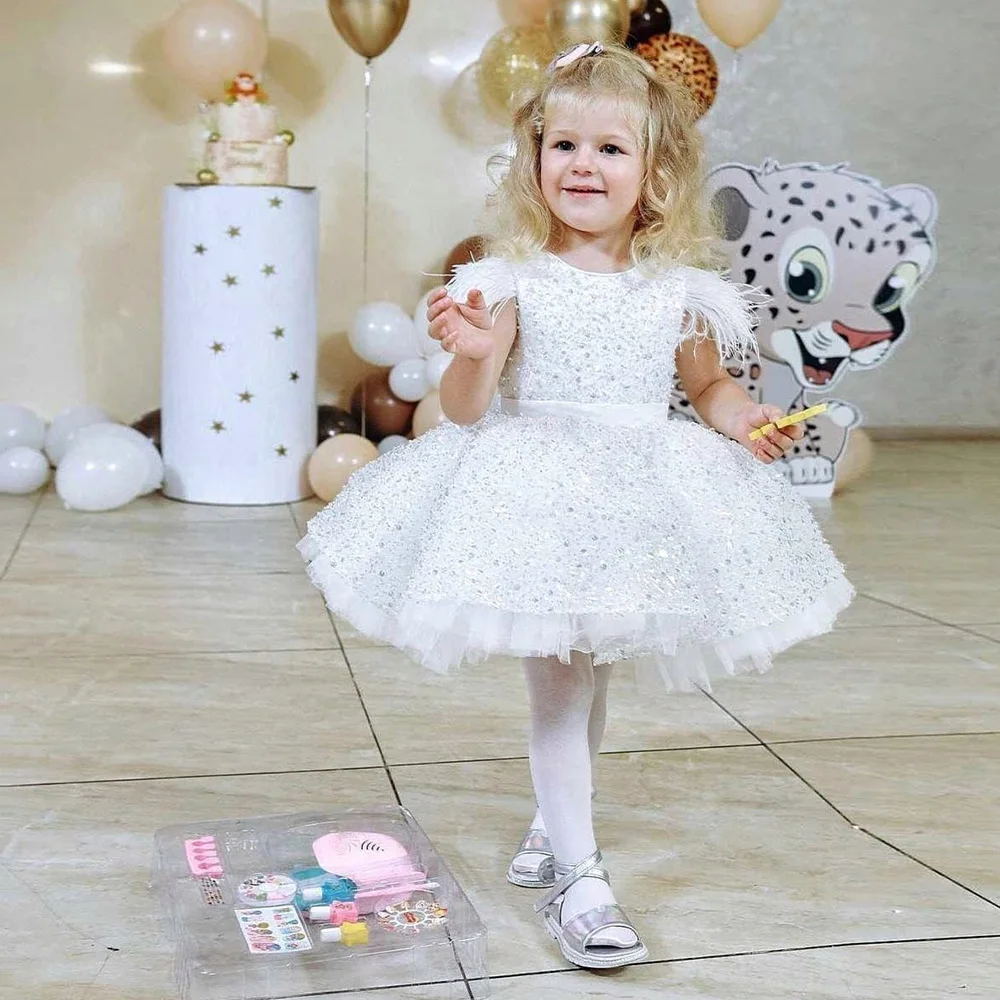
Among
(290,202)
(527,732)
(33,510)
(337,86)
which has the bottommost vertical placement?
(33,510)

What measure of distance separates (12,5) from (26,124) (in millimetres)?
394

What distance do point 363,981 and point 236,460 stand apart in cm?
284

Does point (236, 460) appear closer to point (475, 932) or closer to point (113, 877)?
point (113, 877)

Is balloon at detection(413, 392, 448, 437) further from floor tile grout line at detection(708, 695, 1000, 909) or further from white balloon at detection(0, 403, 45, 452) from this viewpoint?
floor tile grout line at detection(708, 695, 1000, 909)

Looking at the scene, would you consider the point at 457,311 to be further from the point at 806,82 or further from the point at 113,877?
the point at 806,82

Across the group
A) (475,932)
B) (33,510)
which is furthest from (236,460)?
(475,932)

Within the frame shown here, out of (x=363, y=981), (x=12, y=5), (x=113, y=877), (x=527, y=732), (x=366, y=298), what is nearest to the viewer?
(x=363, y=981)

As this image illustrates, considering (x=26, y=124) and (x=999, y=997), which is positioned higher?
(x=26, y=124)

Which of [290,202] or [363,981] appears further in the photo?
[290,202]

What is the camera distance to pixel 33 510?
13.5ft

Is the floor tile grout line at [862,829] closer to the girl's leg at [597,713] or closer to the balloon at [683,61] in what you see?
the girl's leg at [597,713]

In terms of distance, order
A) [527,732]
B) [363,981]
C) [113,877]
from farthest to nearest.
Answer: [527,732]
[113,877]
[363,981]

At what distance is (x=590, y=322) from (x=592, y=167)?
0.19 meters

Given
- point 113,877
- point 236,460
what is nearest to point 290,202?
point 236,460
